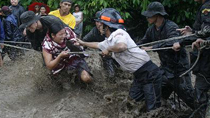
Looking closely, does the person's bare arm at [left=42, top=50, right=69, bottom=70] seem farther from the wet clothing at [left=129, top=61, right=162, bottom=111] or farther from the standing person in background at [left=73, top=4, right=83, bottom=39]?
the standing person in background at [left=73, top=4, right=83, bottom=39]

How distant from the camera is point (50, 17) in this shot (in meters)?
5.29

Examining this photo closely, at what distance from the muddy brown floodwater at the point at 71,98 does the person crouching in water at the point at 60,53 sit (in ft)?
0.76

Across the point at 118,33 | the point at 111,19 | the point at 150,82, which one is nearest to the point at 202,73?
the point at 150,82

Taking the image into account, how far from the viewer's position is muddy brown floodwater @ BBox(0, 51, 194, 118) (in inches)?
187

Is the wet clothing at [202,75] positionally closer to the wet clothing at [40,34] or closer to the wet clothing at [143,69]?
the wet clothing at [143,69]

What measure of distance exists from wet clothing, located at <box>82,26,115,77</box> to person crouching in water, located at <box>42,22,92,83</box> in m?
0.81

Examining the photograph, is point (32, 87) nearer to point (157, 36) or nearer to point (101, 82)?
point (101, 82)

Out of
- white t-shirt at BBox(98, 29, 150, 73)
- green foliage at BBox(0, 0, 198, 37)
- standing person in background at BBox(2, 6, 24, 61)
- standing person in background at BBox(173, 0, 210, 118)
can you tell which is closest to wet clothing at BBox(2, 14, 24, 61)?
standing person in background at BBox(2, 6, 24, 61)

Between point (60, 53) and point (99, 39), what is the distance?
1563 millimetres

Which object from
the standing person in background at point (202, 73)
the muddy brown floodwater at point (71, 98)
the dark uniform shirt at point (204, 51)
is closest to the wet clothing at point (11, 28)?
the muddy brown floodwater at point (71, 98)

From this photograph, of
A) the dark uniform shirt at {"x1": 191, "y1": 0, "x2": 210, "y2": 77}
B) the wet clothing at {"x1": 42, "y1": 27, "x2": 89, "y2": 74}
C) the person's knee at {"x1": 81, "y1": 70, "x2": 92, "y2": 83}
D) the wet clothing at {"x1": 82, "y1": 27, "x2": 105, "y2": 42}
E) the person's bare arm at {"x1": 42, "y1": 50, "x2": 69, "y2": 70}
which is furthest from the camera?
the wet clothing at {"x1": 82, "y1": 27, "x2": 105, "y2": 42}

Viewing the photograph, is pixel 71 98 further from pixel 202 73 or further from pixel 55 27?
pixel 202 73

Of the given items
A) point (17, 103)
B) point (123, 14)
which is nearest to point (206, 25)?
point (17, 103)

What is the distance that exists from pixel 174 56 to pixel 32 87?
320 centimetres
